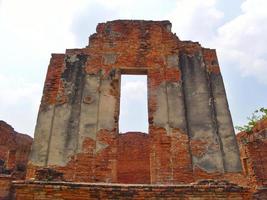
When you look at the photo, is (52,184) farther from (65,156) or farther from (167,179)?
(167,179)

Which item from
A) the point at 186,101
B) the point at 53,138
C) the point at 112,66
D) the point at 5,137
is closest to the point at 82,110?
the point at 53,138

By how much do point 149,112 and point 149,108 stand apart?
0.10 meters

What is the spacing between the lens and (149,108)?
8.32m

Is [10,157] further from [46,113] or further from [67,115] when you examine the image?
[67,115]

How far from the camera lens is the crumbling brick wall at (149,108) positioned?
7602mm

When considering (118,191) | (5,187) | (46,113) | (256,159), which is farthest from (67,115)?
(256,159)

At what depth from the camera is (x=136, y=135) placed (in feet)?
46.3

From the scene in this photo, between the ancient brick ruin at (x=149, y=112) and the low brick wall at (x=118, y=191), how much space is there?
12 cm

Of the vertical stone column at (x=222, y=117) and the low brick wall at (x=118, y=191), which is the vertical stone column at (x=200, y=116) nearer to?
the vertical stone column at (x=222, y=117)

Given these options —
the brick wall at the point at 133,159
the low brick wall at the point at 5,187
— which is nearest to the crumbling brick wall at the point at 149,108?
the low brick wall at the point at 5,187

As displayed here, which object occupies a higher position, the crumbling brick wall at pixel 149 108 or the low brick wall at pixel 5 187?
the crumbling brick wall at pixel 149 108

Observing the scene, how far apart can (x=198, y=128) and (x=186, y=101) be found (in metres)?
0.77

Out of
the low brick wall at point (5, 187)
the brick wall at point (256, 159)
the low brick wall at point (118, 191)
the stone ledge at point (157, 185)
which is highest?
the brick wall at point (256, 159)

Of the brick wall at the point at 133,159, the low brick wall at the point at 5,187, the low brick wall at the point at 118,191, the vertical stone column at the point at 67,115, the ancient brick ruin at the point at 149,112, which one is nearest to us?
the low brick wall at the point at 118,191
